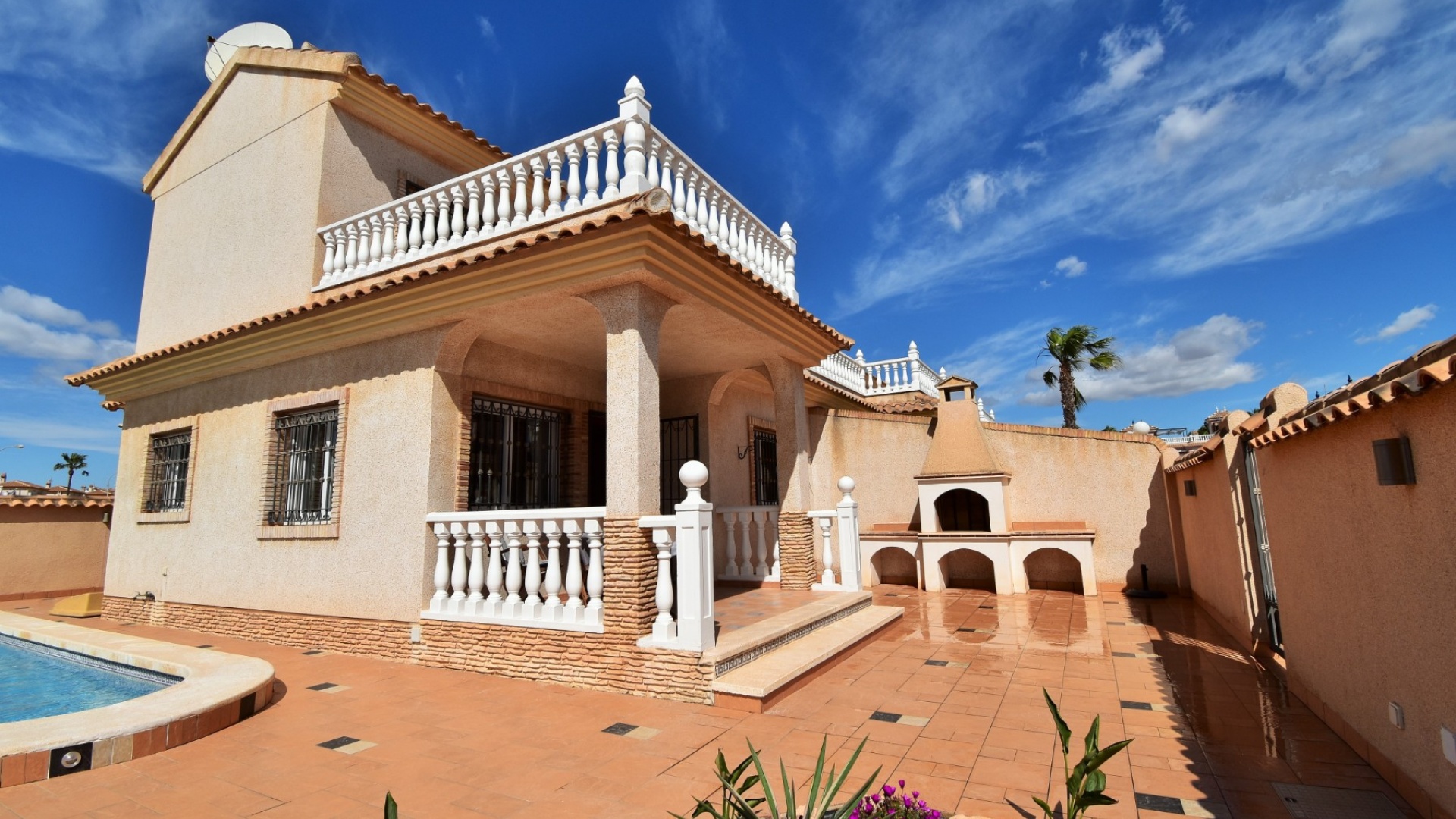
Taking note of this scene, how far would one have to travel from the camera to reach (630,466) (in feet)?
16.1

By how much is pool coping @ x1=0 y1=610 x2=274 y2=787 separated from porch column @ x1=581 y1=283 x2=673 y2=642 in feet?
8.34

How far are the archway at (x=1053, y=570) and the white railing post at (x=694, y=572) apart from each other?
6759mm

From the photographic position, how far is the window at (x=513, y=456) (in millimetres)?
6996

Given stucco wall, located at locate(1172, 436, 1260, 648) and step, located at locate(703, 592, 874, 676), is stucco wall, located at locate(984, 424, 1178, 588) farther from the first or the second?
step, located at locate(703, 592, 874, 676)

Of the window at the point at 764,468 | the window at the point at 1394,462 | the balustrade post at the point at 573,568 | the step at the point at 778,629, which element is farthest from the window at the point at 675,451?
the window at the point at 1394,462

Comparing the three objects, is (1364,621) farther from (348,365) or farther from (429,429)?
(348,365)

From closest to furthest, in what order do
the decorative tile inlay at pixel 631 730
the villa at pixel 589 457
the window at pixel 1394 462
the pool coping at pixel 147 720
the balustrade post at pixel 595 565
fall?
the window at pixel 1394 462
the pool coping at pixel 147 720
the decorative tile inlay at pixel 631 730
the villa at pixel 589 457
the balustrade post at pixel 595 565

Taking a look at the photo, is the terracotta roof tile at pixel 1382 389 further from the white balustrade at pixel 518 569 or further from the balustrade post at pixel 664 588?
the white balustrade at pixel 518 569

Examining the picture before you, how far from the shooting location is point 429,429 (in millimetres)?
6008

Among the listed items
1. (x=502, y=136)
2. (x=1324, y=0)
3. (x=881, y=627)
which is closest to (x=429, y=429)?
(x=881, y=627)

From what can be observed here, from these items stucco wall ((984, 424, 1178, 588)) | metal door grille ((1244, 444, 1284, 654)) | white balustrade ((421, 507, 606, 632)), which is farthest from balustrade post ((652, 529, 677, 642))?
stucco wall ((984, 424, 1178, 588))

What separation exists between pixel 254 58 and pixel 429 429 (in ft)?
22.8

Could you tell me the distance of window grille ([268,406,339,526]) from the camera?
275 inches

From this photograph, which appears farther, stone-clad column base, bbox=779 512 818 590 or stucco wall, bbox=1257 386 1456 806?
stone-clad column base, bbox=779 512 818 590
